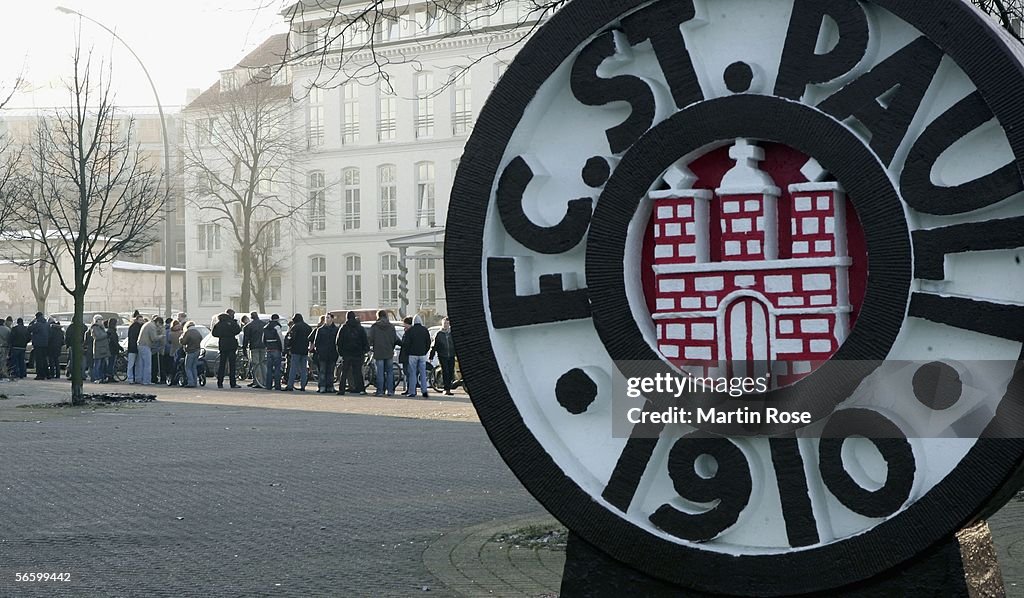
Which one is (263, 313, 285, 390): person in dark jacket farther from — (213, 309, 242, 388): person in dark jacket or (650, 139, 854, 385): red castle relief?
(650, 139, 854, 385): red castle relief

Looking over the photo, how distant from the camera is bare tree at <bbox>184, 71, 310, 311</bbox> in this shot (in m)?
55.6

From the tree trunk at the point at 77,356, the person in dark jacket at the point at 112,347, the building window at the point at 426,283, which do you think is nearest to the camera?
the tree trunk at the point at 77,356

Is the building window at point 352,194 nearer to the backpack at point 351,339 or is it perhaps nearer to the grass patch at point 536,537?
the backpack at point 351,339

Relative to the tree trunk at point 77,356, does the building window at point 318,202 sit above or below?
above

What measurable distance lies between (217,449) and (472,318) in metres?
10.8

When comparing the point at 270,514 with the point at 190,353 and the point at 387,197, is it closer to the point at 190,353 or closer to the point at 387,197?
the point at 190,353

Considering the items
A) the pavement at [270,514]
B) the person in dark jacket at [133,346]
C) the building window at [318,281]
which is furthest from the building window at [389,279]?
the pavement at [270,514]

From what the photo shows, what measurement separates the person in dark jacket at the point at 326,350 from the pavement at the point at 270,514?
9665 millimetres

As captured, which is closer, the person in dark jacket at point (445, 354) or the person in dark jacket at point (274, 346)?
the person in dark jacket at point (445, 354)

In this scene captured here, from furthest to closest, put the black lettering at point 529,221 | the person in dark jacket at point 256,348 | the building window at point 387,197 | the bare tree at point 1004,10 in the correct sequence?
the building window at point 387,197, the person in dark jacket at point 256,348, the bare tree at point 1004,10, the black lettering at point 529,221

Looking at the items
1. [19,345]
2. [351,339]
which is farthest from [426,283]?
[351,339]

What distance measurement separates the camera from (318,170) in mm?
61812

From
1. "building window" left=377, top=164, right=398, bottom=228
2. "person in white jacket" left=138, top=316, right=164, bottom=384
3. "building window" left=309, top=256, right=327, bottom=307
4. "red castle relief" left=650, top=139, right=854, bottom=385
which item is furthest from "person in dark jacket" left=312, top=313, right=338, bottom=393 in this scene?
"building window" left=309, top=256, right=327, bottom=307

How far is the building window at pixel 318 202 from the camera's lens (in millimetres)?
61688
